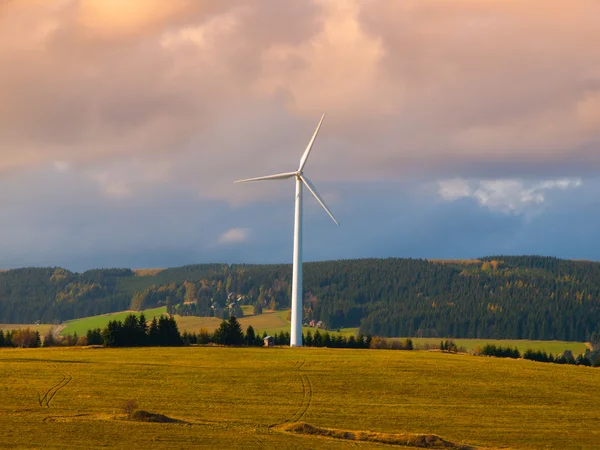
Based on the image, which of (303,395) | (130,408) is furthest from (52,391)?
(303,395)

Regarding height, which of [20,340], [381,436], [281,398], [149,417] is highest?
[20,340]

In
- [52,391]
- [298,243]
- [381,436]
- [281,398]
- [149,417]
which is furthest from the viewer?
[298,243]

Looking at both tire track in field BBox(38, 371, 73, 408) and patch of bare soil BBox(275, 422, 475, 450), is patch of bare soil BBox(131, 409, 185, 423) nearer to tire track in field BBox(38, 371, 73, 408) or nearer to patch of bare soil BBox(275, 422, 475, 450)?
patch of bare soil BBox(275, 422, 475, 450)

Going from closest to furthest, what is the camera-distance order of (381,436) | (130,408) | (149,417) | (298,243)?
(381,436)
(149,417)
(130,408)
(298,243)

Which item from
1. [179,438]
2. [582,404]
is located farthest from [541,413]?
[179,438]

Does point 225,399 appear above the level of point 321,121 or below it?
below

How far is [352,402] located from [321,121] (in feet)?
191

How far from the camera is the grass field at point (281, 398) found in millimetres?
71000

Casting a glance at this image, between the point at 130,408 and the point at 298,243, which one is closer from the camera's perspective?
the point at 130,408

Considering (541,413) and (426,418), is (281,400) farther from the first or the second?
(541,413)

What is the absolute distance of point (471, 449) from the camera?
6994cm

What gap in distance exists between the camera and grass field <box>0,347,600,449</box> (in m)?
71.0

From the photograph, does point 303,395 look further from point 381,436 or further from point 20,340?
point 20,340

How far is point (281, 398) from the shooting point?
8900 centimetres
